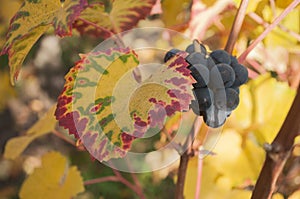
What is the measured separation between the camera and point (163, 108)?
549 mm

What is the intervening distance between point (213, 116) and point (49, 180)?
0.43 meters

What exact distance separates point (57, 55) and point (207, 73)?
6.42 feet

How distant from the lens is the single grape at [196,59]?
0.60m

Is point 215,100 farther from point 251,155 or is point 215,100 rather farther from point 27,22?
point 251,155

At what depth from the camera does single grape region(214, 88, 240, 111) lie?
62 cm

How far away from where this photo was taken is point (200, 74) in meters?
0.60

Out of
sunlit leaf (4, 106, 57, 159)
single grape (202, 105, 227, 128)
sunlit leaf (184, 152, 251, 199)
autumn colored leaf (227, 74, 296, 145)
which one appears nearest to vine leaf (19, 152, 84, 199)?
sunlit leaf (4, 106, 57, 159)

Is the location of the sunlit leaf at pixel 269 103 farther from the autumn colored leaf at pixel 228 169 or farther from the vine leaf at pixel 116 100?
the vine leaf at pixel 116 100

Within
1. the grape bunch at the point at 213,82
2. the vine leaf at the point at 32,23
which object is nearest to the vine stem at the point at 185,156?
the grape bunch at the point at 213,82

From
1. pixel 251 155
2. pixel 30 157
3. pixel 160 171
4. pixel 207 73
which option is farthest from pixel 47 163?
pixel 30 157

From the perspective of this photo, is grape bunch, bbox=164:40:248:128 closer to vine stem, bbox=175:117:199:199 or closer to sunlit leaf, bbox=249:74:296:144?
vine stem, bbox=175:117:199:199

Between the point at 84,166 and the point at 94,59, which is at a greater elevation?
the point at 94,59

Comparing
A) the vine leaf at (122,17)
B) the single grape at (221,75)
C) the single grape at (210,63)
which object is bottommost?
the vine leaf at (122,17)

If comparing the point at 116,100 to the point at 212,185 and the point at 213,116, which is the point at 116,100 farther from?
the point at 212,185
